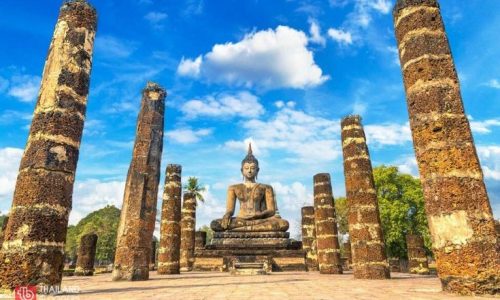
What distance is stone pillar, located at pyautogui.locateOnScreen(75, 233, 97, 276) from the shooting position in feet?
56.0

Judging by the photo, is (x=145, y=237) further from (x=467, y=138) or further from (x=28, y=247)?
(x=467, y=138)

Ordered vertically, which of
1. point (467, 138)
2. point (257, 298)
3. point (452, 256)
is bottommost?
point (257, 298)

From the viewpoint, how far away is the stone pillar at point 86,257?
56.0ft

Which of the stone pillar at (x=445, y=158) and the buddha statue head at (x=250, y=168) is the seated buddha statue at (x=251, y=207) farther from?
the stone pillar at (x=445, y=158)

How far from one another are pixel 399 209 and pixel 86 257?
2550 centimetres

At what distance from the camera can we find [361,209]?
1138 cm

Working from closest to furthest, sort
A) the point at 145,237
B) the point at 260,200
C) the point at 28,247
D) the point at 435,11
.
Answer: the point at 28,247
the point at 435,11
the point at 145,237
the point at 260,200

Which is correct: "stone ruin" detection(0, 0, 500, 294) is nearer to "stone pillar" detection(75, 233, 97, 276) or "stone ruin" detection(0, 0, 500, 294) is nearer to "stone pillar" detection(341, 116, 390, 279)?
"stone pillar" detection(341, 116, 390, 279)

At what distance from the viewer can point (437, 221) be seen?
6418mm

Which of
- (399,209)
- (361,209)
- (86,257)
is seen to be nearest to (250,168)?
(86,257)

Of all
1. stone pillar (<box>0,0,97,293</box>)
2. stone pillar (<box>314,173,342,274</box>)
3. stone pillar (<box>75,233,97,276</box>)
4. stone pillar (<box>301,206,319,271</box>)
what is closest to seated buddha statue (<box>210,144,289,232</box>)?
stone pillar (<box>314,173,342,274</box>)

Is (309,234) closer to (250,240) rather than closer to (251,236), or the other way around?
(251,236)

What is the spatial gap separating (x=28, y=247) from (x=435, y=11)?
345 inches

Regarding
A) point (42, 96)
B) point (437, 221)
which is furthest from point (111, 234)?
point (437, 221)
